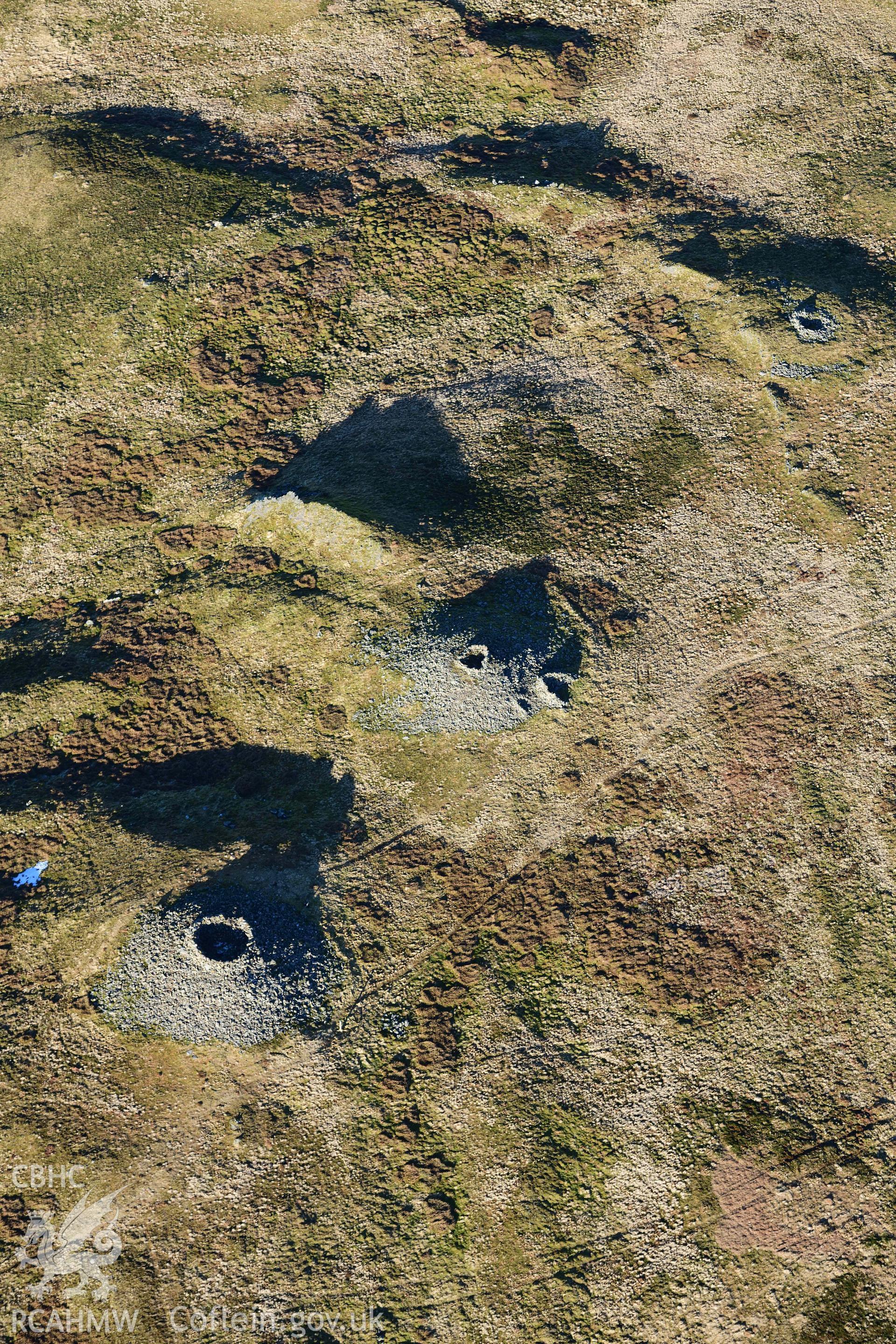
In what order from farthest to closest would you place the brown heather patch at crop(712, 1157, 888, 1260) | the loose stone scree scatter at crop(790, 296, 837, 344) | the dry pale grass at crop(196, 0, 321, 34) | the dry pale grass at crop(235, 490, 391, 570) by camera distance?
1. the dry pale grass at crop(196, 0, 321, 34)
2. the loose stone scree scatter at crop(790, 296, 837, 344)
3. the dry pale grass at crop(235, 490, 391, 570)
4. the brown heather patch at crop(712, 1157, 888, 1260)

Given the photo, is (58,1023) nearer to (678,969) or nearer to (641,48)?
(678,969)

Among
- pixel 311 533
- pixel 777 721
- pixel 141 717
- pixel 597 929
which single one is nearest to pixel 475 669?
pixel 311 533

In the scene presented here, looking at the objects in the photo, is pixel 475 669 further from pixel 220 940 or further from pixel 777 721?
pixel 220 940

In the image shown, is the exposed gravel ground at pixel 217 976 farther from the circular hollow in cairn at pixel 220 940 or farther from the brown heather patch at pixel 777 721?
the brown heather patch at pixel 777 721

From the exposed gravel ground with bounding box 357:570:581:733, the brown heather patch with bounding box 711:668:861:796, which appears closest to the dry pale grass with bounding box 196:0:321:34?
the exposed gravel ground with bounding box 357:570:581:733

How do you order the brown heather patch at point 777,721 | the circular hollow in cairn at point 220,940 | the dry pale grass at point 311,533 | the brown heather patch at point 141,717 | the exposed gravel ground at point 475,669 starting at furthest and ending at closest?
the dry pale grass at point 311,533 → the brown heather patch at point 141,717 → the brown heather patch at point 777,721 → the exposed gravel ground at point 475,669 → the circular hollow in cairn at point 220,940

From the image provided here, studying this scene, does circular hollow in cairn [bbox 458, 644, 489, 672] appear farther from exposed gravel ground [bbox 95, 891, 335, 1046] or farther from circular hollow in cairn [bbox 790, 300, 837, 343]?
circular hollow in cairn [bbox 790, 300, 837, 343]

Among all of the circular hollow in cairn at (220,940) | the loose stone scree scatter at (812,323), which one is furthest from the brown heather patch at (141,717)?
the loose stone scree scatter at (812,323)
